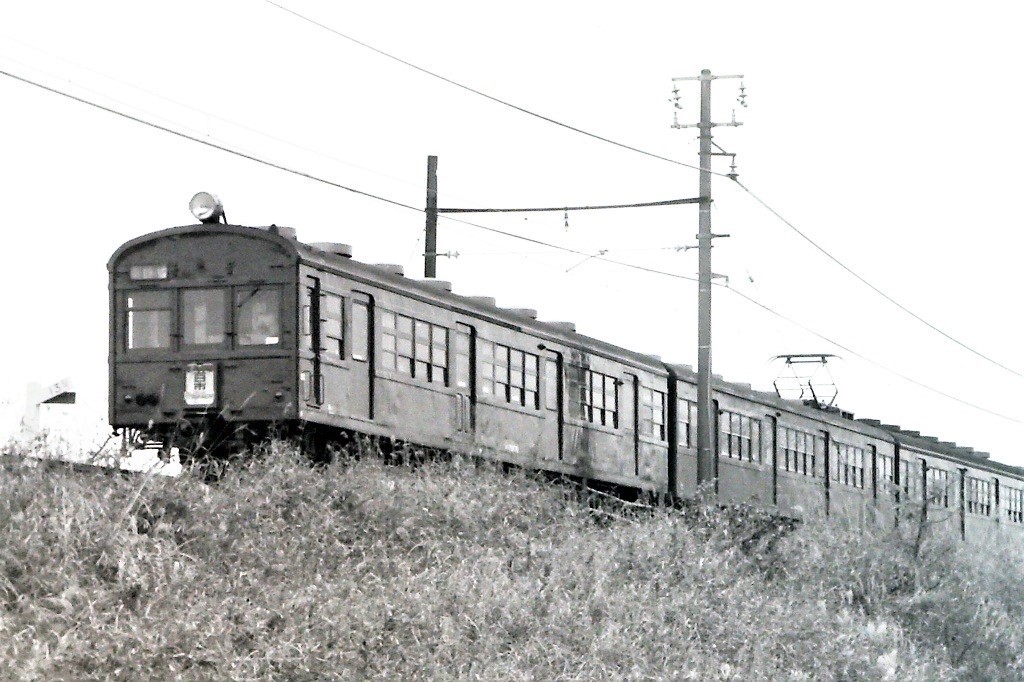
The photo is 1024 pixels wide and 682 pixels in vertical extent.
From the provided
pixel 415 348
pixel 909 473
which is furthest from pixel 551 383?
pixel 909 473

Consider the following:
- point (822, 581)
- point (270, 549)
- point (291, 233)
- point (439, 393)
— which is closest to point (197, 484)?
point (270, 549)

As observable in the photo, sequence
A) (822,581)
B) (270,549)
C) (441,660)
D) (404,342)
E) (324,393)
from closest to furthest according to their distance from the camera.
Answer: (441,660)
(270,549)
(324,393)
(404,342)
(822,581)

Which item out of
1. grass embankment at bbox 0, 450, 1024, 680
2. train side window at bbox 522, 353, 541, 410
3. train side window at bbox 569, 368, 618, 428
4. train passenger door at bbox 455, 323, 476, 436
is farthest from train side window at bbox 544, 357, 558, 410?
grass embankment at bbox 0, 450, 1024, 680

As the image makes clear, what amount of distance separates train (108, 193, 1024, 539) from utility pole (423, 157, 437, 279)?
9.36 feet

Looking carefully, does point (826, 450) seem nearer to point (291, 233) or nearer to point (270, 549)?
point (291, 233)

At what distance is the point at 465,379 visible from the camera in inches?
733

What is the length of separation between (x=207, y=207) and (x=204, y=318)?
4.04 ft

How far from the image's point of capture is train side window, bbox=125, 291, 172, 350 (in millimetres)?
16328

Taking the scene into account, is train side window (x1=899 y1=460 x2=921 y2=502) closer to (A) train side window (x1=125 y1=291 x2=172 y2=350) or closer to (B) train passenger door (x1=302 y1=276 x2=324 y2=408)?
(B) train passenger door (x1=302 y1=276 x2=324 y2=408)

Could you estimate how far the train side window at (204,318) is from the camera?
1612cm

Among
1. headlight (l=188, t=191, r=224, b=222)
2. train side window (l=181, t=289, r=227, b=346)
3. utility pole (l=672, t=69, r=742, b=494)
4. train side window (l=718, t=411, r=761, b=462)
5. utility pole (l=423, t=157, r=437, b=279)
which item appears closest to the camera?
train side window (l=181, t=289, r=227, b=346)

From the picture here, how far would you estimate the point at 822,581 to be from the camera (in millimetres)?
19141

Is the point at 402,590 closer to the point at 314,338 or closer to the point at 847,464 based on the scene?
the point at 314,338

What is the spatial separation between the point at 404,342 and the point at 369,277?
0.97m
